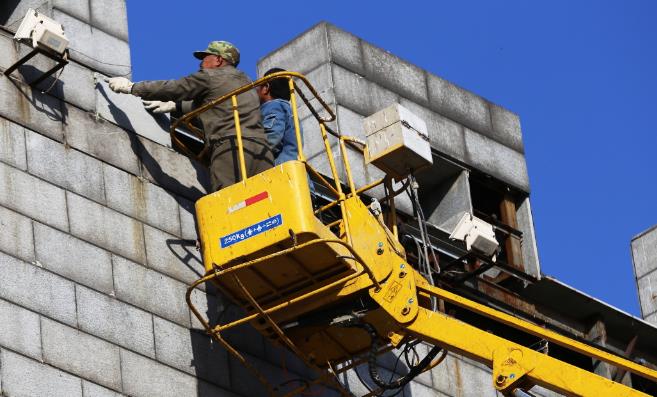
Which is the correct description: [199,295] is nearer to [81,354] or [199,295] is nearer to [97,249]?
[97,249]

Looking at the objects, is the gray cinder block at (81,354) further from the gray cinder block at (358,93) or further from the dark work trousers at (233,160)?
the gray cinder block at (358,93)

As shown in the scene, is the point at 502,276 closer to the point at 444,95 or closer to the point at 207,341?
the point at 444,95

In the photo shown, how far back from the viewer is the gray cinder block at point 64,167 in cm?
1434

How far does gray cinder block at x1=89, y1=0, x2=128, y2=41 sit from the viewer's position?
15938 millimetres

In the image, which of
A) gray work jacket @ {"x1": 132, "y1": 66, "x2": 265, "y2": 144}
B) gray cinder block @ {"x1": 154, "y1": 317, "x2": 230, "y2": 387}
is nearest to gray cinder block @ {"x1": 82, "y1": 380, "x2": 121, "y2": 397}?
gray cinder block @ {"x1": 154, "y1": 317, "x2": 230, "y2": 387}

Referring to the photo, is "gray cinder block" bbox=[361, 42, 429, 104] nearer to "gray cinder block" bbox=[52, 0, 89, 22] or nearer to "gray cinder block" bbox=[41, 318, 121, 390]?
"gray cinder block" bbox=[52, 0, 89, 22]

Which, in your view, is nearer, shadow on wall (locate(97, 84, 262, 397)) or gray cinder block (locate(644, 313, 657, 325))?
shadow on wall (locate(97, 84, 262, 397))

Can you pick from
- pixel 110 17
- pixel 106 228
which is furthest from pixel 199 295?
pixel 110 17


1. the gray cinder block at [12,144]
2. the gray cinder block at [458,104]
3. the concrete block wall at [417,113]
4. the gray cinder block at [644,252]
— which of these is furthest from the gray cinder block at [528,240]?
the gray cinder block at [12,144]

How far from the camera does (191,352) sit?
14.5 meters

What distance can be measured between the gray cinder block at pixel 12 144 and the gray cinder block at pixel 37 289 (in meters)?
0.95

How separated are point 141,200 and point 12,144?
127 centimetres

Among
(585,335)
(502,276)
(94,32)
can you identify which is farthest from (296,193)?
(585,335)

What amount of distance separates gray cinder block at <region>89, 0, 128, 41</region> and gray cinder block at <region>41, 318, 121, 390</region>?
342cm
